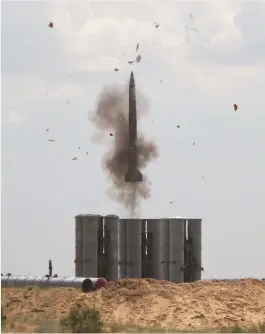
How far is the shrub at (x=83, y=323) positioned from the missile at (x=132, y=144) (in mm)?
29389

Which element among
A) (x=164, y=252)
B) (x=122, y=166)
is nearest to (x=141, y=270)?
(x=164, y=252)

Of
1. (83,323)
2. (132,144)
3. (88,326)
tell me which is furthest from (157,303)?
(132,144)

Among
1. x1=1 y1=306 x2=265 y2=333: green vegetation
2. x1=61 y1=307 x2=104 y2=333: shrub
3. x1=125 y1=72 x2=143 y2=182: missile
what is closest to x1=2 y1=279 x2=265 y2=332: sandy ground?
x1=1 y1=306 x2=265 y2=333: green vegetation

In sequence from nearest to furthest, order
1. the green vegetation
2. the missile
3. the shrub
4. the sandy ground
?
the shrub
the green vegetation
the sandy ground
the missile

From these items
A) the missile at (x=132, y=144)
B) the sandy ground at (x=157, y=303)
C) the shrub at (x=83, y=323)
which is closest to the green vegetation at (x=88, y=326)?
the shrub at (x=83, y=323)

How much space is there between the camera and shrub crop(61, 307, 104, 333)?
47375 millimetres

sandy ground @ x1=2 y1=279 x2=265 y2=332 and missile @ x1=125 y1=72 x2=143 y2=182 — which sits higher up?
missile @ x1=125 y1=72 x2=143 y2=182

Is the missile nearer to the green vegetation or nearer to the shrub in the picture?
the green vegetation

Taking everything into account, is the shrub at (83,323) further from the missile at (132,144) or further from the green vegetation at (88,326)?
the missile at (132,144)

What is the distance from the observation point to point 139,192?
79.7m

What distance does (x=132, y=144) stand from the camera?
258ft

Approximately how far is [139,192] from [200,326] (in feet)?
83.0

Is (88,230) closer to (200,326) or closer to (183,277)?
(183,277)

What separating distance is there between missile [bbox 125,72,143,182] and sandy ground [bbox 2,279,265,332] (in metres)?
14.8
